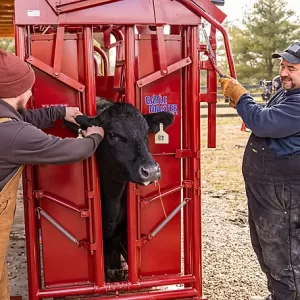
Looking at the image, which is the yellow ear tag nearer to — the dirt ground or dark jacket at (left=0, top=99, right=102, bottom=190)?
Answer: dark jacket at (left=0, top=99, right=102, bottom=190)

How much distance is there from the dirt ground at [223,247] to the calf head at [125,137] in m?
1.59

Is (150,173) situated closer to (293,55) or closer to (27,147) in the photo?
(27,147)

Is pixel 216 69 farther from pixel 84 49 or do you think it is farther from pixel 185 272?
pixel 185 272

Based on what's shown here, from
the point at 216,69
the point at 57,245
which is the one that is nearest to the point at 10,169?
the point at 57,245

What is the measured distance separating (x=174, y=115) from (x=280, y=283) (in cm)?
151

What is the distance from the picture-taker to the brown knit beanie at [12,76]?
2.76 m

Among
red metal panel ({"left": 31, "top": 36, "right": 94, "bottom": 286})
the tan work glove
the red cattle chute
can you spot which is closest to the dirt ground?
the red cattle chute

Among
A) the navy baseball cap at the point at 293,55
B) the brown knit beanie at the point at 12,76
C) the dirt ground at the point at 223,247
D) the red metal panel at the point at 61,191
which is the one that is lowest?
the dirt ground at the point at 223,247

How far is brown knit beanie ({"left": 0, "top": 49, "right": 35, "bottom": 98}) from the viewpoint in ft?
9.05

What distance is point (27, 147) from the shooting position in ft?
8.92

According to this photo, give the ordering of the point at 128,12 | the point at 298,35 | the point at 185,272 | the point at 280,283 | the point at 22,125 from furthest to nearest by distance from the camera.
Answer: the point at 298,35 < the point at 185,272 < the point at 280,283 < the point at 128,12 < the point at 22,125

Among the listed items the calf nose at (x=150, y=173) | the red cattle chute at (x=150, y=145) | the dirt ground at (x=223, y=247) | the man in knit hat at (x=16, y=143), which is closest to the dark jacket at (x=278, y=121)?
the red cattle chute at (x=150, y=145)

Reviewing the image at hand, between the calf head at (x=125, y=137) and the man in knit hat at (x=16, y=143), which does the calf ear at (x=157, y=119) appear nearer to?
the calf head at (x=125, y=137)

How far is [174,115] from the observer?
3.55 m
